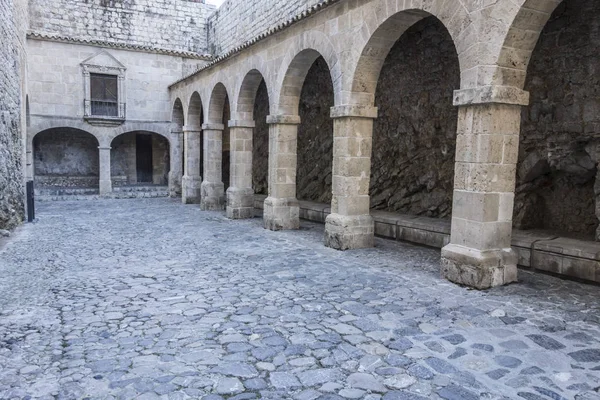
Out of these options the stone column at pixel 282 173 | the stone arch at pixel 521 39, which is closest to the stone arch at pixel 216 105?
the stone column at pixel 282 173

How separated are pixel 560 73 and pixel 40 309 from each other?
7.20 meters

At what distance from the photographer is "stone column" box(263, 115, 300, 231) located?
9539 millimetres

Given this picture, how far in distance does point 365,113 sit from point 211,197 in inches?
268

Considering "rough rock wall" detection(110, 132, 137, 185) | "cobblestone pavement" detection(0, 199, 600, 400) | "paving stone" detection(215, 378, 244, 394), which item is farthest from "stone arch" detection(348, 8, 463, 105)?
"rough rock wall" detection(110, 132, 137, 185)

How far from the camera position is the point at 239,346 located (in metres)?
3.73

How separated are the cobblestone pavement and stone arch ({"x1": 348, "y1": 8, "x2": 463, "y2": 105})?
2.52 m

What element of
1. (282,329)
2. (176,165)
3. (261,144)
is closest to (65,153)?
(176,165)

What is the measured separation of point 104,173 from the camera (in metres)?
16.4

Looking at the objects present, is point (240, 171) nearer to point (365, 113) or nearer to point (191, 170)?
point (191, 170)

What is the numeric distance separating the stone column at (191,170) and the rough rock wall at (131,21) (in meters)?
5.75

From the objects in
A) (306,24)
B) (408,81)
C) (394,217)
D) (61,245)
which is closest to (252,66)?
(306,24)

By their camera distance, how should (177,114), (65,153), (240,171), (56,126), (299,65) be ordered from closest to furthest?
(299,65) → (240,171) → (56,126) → (177,114) → (65,153)

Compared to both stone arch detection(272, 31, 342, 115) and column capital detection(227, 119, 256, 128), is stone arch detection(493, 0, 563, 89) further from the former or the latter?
column capital detection(227, 119, 256, 128)

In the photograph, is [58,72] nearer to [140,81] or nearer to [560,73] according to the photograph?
[140,81]
